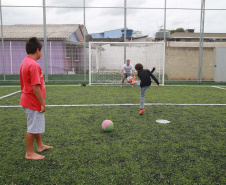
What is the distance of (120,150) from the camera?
3.33m

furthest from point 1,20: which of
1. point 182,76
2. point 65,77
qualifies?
point 182,76

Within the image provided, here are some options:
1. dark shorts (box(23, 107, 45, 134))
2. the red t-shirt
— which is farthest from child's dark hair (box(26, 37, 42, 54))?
dark shorts (box(23, 107, 45, 134))

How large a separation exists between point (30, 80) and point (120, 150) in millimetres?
1667

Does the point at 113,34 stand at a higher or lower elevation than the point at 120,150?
higher

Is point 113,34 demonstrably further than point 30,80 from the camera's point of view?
Yes

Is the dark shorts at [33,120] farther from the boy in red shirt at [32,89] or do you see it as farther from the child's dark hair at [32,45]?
the child's dark hair at [32,45]

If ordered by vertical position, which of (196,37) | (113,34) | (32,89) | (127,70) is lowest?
(32,89)

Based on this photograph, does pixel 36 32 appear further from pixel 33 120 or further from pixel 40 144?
pixel 33 120

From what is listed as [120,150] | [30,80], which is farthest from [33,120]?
[120,150]

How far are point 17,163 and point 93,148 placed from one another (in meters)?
1.10

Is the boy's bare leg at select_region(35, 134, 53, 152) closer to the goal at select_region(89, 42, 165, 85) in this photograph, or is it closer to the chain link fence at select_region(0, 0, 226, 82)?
the goal at select_region(89, 42, 165, 85)

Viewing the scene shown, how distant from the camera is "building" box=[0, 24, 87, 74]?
14.4 metres

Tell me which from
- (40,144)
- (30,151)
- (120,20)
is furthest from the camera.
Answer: (120,20)

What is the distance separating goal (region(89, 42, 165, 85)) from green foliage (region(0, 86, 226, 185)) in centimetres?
784
